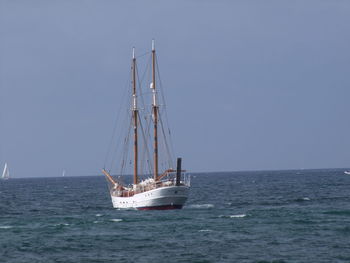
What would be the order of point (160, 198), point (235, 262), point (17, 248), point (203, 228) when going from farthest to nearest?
point (160, 198), point (203, 228), point (17, 248), point (235, 262)

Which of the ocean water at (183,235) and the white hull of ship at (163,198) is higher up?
the white hull of ship at (163,198)

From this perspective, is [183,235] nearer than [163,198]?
Yes

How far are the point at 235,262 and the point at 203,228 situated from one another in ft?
59.3

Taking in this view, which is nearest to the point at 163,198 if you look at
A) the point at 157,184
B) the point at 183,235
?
the point at 157,184

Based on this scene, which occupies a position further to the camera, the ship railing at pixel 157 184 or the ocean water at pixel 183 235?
the ship railing at pixel 157 184

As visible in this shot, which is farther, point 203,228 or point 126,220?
point 126,220

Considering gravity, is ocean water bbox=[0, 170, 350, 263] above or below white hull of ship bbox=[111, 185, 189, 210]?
below

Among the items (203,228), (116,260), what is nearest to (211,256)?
(116,260)

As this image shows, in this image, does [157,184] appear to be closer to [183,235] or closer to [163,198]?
[163,198]

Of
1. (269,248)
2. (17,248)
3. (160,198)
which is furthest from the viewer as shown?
(160,198)

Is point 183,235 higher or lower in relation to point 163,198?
lower

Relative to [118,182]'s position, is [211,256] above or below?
below

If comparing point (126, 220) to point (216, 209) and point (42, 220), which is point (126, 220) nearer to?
point (42, 220)

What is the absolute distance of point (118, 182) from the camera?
93438 millimetres
